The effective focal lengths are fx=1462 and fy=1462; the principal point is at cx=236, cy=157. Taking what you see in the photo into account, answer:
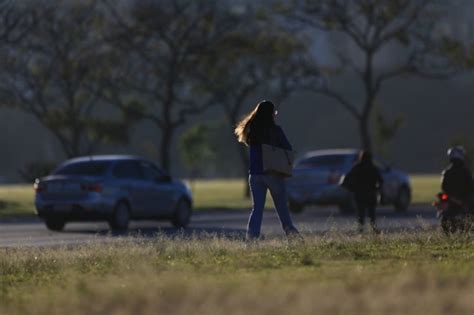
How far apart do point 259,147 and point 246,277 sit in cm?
619

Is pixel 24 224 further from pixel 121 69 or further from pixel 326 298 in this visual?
pixel 121 69

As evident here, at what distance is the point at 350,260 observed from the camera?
15859 mm

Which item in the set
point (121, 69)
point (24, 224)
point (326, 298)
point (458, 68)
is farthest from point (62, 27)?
point (326, 298)

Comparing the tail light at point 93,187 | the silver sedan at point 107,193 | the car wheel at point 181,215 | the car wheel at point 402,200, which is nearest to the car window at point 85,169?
the silver sedan at point 107,193

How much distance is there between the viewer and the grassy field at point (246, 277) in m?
11.2

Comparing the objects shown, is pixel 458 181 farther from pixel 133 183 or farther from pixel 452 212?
pixel 133 183

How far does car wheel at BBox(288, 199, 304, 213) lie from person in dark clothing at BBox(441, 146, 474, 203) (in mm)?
15584

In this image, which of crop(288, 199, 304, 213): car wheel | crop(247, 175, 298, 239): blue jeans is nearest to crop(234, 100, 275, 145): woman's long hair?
crop(247, 175, 298, 239): blue jeans

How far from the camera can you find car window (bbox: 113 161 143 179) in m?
29.2

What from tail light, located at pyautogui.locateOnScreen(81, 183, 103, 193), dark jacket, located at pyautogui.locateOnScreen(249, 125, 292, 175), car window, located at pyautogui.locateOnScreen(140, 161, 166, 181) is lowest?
tail light, located at pyautogui.locateOnScreen(81, 183, 103, 193)

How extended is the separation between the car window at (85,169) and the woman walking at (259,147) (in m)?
9.47

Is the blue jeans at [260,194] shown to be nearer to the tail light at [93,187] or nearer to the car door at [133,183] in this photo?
the tail light at [93,187]

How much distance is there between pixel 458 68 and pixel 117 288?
44.9 metres

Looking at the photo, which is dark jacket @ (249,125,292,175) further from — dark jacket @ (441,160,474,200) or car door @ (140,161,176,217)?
car door @ (140,161,176,217)
